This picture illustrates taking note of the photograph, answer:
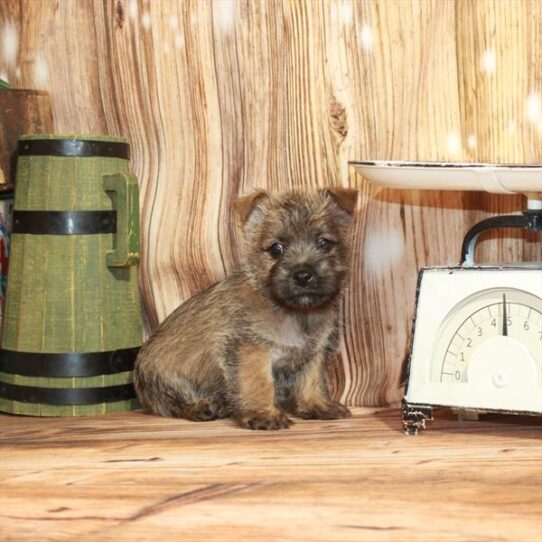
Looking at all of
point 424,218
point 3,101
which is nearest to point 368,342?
point 424,218

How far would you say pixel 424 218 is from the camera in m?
2.30

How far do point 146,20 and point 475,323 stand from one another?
43.1 inches

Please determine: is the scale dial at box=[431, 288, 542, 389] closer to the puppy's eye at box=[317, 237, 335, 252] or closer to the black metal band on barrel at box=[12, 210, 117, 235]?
the puppy's eye at box=[317, 237, 335, 252]

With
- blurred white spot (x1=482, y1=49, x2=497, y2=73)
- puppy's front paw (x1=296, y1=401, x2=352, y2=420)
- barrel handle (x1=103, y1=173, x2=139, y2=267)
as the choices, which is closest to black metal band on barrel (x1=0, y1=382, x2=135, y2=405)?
barrel handle (x1=103, y1=173, x2=139, y2=267)

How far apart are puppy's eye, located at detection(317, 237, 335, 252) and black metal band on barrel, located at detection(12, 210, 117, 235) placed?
0.47 meters

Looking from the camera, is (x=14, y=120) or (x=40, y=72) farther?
(x=40, y=72)

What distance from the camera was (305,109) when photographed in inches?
91.7

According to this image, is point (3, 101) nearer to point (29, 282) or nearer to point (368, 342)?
point (29, 282)

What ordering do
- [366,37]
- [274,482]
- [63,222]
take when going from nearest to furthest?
[274,482] → [63,222] → [366,37]

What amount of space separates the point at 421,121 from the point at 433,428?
70cm

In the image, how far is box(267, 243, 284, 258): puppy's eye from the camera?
2.18 m

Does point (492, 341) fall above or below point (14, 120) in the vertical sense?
below

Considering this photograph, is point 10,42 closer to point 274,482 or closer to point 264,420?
point 264,420

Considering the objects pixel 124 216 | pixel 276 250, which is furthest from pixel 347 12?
pixel 124 216
